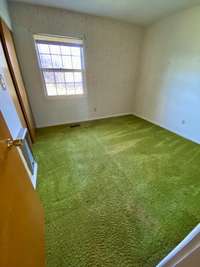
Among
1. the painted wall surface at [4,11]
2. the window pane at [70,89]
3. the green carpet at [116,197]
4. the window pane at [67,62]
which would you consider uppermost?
the painted wall surface at [4,11]

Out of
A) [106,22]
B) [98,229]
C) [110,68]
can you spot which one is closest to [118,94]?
[110,68]

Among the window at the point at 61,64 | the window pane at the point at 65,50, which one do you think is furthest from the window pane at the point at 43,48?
the window pane at the point at 65,50

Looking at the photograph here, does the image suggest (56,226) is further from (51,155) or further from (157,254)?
(51,155)

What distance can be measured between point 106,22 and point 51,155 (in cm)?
327

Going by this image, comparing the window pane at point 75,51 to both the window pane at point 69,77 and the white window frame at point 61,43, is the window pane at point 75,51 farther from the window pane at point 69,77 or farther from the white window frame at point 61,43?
the window pane at point 69,77

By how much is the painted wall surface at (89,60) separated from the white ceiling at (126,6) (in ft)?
0.75

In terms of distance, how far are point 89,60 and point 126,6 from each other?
1.24 m

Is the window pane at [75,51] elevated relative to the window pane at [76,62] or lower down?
elevated

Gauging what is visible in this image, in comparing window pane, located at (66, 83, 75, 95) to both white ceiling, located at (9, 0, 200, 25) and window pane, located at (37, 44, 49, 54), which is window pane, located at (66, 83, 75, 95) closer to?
window pane, located at (37, 44, 49, 54)

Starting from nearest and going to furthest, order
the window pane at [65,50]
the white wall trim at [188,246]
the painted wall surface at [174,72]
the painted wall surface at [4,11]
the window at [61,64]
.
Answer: the white wall trim at [188,246] → the painted wall surface at [4,11] → the painted wall surface at [174,72] → the window at [61,64] → the window pane at [65,50]

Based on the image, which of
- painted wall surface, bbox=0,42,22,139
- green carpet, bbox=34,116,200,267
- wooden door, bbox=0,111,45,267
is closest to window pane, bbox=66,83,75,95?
green carpet, bbox=34,116,200,267

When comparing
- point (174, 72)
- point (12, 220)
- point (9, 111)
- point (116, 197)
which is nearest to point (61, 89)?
point (9, 111)

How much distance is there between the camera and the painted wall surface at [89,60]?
2561 millimetres

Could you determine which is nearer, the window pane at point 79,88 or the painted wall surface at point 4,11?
the painted wall surface at point 4,11
